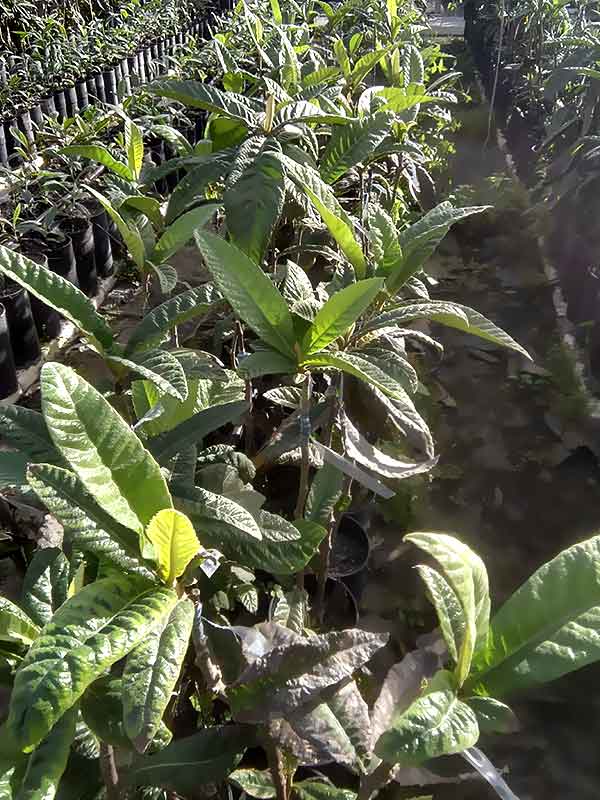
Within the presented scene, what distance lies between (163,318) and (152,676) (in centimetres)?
53

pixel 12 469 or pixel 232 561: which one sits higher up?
pixel 12 469

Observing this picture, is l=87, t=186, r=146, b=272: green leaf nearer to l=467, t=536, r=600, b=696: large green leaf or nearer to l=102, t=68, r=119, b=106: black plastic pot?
l=467, t=536, r=600, b=696: large green leaf

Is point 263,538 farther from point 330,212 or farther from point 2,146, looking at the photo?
point 2,146

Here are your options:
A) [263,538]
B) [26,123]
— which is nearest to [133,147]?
[263,538]

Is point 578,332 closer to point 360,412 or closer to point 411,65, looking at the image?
point 411,65

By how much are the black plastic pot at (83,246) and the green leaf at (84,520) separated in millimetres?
2792

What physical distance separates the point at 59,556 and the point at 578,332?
2.78 m

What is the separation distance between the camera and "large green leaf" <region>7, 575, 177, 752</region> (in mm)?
540

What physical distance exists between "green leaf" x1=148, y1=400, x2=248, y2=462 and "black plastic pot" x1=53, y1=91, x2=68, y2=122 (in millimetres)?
5561

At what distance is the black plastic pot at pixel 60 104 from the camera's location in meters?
5.70

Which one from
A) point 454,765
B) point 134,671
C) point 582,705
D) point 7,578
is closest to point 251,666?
point 134,671

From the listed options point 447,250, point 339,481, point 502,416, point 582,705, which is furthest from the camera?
point 447,250

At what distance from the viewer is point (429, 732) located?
608 mm

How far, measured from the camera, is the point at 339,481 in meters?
1.05
